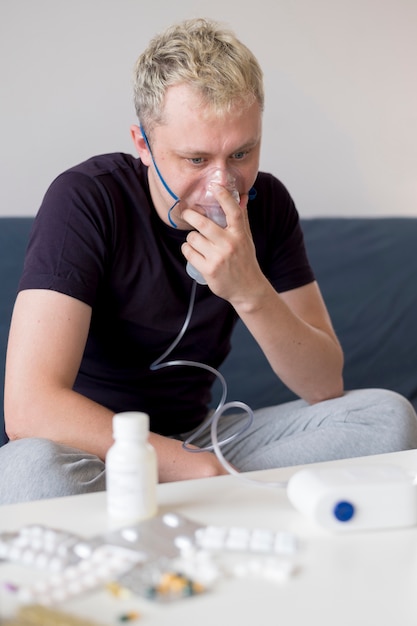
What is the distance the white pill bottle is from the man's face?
596mm

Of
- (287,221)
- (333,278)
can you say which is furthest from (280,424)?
(333,278)

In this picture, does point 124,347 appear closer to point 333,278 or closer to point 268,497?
point 268,497

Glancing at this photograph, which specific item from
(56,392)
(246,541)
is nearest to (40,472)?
(56,392)

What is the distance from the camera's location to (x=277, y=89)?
104 inches

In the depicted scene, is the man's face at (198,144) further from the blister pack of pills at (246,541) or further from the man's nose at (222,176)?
the blister pack of pills at (246,541)

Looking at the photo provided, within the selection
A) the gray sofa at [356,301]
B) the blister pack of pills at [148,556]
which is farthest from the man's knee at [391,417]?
the gray sofa at [356,301]

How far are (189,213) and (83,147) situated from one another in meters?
1.12

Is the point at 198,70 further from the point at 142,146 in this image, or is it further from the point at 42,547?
the point at 42,547

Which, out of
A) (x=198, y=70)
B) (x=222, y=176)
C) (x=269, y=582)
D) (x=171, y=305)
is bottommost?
(x=171, y=305)

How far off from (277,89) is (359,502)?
1.91 metres

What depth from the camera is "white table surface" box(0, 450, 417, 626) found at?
760 millimetres

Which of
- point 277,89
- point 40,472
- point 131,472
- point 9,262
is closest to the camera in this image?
point 131,472

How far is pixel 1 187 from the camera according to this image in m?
2.38

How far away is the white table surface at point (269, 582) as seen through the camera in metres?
0.76
